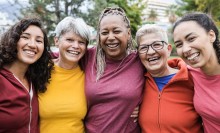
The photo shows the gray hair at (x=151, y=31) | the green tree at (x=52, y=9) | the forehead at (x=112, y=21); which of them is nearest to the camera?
the gray hair at (x=151, y=31)

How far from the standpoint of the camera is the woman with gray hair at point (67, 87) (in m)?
3.16

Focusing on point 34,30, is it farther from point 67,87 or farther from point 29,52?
point 67,87

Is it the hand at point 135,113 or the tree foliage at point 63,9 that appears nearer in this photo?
the hand at point 135,113

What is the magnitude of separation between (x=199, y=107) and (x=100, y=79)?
110cm

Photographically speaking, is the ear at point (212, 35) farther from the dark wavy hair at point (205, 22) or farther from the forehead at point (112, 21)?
the forehead at point (112, 21)

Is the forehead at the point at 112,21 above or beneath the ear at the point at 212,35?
above

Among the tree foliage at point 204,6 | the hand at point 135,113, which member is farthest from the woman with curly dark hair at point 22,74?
the tree foliage at point 204,6

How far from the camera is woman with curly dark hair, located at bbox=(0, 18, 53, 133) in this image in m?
2.79

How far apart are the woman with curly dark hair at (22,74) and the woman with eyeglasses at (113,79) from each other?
581 millimetres

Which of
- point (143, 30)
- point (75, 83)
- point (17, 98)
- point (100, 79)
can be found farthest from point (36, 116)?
point (143, 30)

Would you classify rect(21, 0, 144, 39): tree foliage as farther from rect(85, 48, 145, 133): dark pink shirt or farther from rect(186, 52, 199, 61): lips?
rect(186, 52, 199, 61): lips

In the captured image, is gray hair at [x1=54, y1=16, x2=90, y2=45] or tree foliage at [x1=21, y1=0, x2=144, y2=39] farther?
tree foliage at [x1=21, y1=0, x2=144, y2=39]

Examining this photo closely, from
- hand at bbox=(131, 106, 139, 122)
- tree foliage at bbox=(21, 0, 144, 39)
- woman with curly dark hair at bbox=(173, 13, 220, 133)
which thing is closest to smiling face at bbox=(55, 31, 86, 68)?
→ hand at bbox=(131, 106, 139, 122)

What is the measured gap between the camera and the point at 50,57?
348 centimetres
